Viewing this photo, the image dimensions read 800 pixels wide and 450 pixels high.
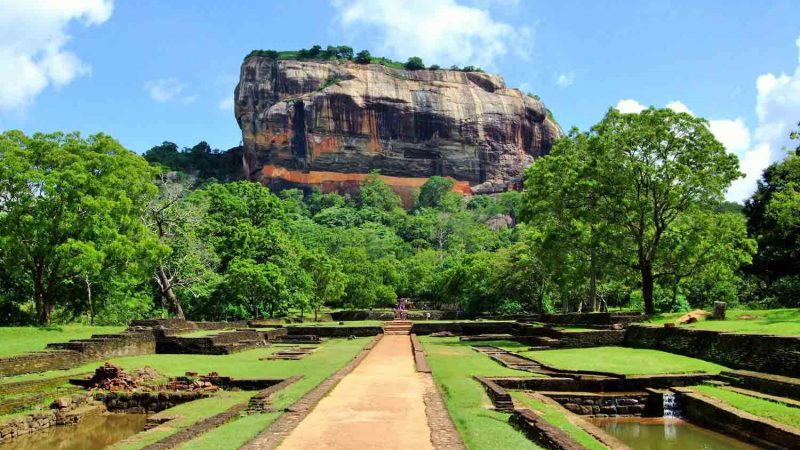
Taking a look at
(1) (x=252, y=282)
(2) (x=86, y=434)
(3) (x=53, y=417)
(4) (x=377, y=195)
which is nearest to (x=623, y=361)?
(2) (x=86, y=434)

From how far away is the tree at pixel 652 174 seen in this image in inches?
1003

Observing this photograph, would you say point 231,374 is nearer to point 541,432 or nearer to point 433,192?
point 541,432

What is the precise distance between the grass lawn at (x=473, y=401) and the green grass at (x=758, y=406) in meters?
4.45

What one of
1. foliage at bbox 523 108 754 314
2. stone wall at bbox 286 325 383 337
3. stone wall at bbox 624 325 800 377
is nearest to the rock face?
stone wall at bbox 286 325 383 337

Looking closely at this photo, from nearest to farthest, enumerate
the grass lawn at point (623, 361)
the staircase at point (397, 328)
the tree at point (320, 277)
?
the grass lawn at point (623, 361)
the staircase at point (397, 328)
the tree at point (320, 277)

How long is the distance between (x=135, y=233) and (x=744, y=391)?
25242 mm

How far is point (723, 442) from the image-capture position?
1138cm

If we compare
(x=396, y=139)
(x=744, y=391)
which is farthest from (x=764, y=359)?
(x=396, y=139)

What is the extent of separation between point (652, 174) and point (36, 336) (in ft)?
81.6

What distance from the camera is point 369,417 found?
10.4 m

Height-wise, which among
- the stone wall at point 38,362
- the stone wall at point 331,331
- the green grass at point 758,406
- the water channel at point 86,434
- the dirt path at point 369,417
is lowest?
the green grass at point 758,406

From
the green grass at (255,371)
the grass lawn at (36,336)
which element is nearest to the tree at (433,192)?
the green grass at (255,371)

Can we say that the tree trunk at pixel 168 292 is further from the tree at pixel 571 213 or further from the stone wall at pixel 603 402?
the stone wall at pixel 603 402

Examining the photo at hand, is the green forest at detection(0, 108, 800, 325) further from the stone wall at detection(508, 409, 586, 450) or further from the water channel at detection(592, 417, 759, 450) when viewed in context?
the stone wall at detection(508, 409, 586, 450)
